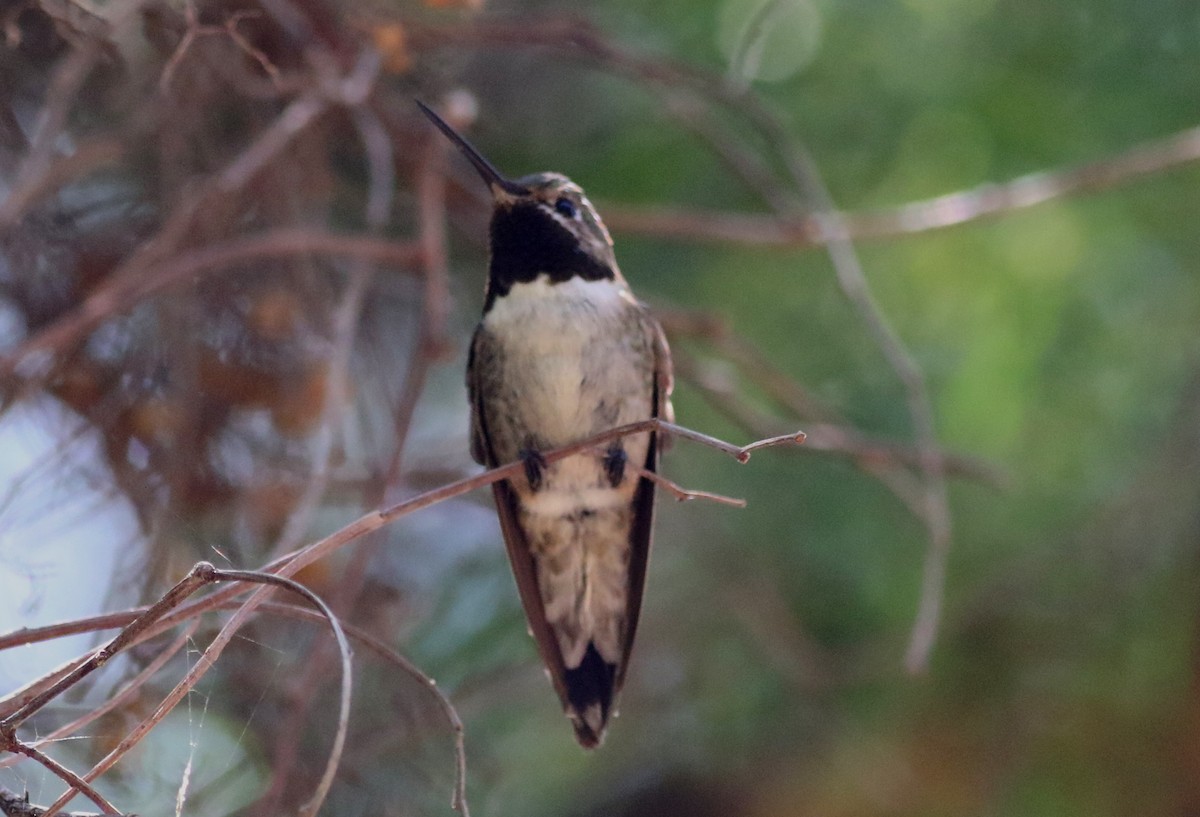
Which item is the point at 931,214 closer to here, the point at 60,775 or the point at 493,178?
the point at 493,178

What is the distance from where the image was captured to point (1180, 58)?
15.8 feet

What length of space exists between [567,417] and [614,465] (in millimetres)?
186

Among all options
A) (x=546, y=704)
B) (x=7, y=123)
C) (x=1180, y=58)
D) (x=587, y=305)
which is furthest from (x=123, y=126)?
(x=1180, y=58)

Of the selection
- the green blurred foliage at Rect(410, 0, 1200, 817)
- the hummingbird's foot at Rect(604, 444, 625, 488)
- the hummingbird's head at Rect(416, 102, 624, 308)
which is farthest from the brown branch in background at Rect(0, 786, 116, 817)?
the green blurred foliage at Rect(410, 0, 1200, 817)

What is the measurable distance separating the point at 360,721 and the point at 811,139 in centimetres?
265

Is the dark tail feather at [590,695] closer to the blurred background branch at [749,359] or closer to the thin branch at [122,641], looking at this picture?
the blurred background branch at [749,359]

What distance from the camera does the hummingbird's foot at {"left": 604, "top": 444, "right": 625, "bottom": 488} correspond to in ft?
11.6

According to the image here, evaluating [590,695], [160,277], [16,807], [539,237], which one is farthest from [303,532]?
[16,807]

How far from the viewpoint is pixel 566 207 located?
3.82m

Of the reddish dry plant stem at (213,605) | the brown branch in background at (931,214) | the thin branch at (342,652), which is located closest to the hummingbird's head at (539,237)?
the brown branch in background at (931,214)

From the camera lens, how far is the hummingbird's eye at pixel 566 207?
3801 millimetres

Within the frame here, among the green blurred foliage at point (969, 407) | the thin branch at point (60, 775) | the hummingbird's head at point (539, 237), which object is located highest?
the thin branch at point (60, 775)

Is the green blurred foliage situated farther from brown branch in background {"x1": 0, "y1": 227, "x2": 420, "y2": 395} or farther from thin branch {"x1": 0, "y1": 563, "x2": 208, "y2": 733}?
thin branch {"x1": 0, "y1": 563, "x2": 208, "y2": 733}

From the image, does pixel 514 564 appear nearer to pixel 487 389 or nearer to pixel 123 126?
pixel 487 389
